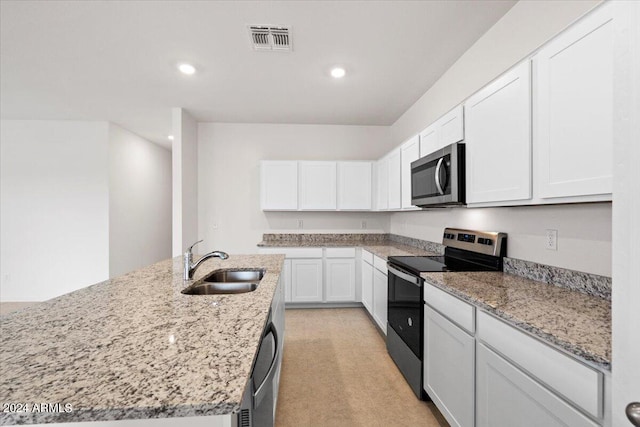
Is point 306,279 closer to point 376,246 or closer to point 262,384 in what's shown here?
point 376,246

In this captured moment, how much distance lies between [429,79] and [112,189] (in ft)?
15.8

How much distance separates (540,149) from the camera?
1.37m

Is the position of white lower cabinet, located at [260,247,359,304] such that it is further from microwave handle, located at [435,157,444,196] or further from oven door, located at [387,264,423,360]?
microwave handle, located at [435,157,444,196]

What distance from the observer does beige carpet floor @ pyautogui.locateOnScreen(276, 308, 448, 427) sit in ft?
6.13

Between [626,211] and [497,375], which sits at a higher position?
[626,211]

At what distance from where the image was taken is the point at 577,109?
1184mm

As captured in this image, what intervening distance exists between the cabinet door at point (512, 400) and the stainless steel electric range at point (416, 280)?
64 centimetres

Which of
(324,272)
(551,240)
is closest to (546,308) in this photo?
(551,240)

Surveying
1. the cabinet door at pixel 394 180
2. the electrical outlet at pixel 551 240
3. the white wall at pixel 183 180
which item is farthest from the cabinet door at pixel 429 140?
the white wall at pixel 183 180

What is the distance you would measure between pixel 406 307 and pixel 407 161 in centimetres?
153

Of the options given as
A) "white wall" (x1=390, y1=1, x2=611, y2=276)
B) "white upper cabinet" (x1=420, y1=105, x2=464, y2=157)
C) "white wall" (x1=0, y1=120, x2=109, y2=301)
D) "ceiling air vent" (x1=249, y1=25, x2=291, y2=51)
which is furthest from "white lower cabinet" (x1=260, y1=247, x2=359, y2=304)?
"white wall" (x1=0, y1=120, x2=109, y2=301)

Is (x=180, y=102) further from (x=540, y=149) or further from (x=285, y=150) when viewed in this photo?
(x=540, y=149)

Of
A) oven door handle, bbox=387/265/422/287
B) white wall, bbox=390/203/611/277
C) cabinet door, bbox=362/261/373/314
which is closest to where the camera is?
white wall, bbox=390/203/611/277

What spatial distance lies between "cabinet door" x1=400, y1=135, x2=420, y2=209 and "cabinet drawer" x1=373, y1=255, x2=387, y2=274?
62 centimetres
